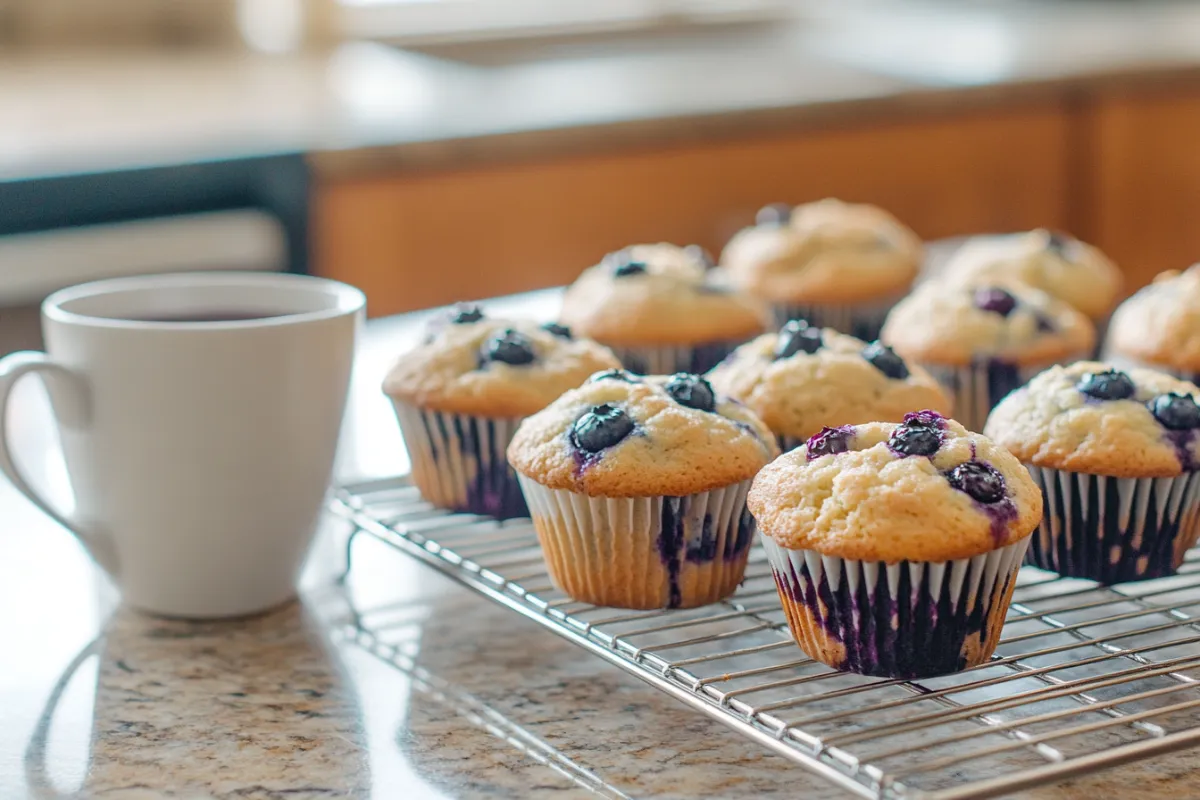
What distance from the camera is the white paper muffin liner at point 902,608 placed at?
1.21m

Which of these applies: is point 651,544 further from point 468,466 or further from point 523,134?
point 523,134

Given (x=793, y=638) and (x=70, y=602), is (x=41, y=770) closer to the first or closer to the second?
(x=70, y=602)

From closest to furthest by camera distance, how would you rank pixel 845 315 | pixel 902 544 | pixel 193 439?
pixel 902 544, pixel 193 439, pixel 845 315

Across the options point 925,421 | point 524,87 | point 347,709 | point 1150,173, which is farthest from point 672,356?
point 1150,173

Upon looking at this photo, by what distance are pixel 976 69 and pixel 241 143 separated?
2316 millimetres

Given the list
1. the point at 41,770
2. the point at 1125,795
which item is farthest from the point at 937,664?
the point at 41,770

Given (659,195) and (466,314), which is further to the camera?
(659,195)

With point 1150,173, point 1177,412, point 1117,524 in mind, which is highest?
point 1177,412

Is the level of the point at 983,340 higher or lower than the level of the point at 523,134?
lower

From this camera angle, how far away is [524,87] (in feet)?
13.7

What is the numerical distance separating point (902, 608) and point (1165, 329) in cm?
86

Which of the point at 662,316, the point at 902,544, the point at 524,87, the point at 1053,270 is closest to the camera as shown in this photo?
the point at 902,544

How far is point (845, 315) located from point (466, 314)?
0.90 m

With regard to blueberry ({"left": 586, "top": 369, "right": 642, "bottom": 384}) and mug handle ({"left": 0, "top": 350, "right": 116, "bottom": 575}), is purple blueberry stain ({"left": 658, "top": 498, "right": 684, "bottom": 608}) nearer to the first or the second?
blueberry ({"left": 586, "top": 369, "right": 642, "bottom": 384})
